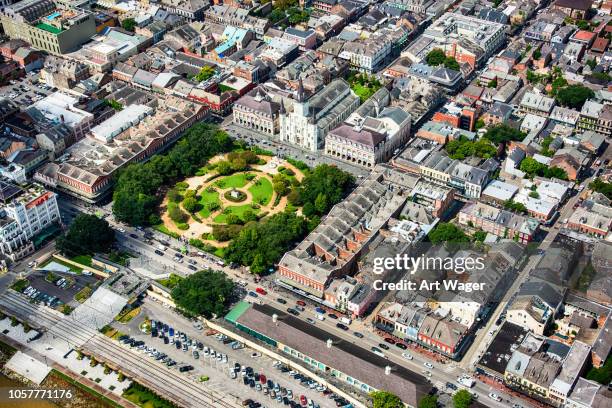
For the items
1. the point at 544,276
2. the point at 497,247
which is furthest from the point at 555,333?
the point at 497,247

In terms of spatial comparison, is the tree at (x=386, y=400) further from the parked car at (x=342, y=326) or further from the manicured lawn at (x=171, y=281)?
the manicured lawn at (x=171, y=281)

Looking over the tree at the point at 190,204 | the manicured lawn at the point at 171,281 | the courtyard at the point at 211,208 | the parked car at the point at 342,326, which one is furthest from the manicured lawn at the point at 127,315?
the parked car at the point at 342,326

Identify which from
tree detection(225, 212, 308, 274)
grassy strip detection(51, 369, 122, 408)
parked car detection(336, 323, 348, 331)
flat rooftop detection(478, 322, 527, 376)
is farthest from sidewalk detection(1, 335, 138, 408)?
flat rooftop detection(478, 322, 527, 376)

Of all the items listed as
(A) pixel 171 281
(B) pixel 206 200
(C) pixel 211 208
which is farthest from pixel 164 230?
A: (A) pixel 171 281

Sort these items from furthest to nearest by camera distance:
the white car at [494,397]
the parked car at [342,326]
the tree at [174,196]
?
the tree at [174,196] < the parked car at [342,326] < the white car at [494,397]

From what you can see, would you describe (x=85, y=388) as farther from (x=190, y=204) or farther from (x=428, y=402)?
(x=428, y=402)

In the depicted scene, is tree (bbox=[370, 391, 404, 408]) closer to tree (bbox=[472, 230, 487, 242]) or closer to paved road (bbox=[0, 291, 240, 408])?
paved road (bbox=[0, 291, 240, 408])

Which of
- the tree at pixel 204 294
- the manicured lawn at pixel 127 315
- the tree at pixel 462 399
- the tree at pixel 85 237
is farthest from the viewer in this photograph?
the tree at pixel 85 237
